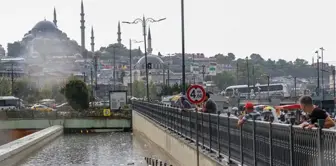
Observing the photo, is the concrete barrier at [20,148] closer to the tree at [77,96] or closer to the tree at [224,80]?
the tree at [77,96]

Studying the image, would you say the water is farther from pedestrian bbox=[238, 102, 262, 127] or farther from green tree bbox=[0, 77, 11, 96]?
green tree bbox=[0, 77, 11, 96]

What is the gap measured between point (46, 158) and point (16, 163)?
298 centimetres

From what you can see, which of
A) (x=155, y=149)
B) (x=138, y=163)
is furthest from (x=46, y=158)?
(x=138, y=163)

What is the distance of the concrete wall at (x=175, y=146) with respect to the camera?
58.0 ft

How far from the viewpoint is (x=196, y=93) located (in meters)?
18.6

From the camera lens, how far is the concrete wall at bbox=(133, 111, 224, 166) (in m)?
17.7

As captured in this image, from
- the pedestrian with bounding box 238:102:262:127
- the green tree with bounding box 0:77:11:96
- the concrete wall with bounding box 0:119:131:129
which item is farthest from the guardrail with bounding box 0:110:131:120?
the green tree with bounding box 0:77:11:96

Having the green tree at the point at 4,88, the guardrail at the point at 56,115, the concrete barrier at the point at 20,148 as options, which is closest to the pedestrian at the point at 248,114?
the concrete barrier at the point at 20,148

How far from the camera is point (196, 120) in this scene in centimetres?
2041

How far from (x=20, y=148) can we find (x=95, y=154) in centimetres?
399

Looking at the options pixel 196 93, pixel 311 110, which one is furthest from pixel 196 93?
pixel 311 110

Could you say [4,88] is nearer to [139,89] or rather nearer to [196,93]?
[139,89]

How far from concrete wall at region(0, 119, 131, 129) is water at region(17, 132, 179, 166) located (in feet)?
40.2

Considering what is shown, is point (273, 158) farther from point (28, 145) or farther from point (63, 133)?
point (63, 133)
